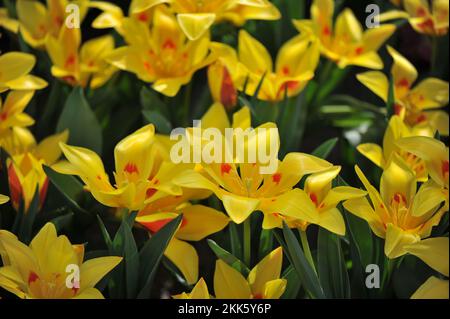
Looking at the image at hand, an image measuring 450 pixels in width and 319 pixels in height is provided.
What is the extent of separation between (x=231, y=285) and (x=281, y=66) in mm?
579

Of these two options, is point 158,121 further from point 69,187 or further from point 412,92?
point 412,92

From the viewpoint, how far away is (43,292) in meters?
1.29

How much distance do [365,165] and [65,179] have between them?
1.96 ft

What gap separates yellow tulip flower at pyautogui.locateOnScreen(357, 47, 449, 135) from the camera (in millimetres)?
1726

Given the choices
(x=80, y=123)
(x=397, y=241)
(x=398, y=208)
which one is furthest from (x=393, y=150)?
(x=80, y=123)

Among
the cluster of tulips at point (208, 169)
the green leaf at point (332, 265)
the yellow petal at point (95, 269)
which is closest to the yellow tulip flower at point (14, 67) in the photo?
A: the cluster of tulips at point (208, 169)

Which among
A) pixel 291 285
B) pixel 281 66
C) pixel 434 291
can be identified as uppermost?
pixel 281 66

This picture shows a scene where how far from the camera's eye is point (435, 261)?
1.17 m

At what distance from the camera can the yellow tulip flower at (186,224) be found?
1.39 m

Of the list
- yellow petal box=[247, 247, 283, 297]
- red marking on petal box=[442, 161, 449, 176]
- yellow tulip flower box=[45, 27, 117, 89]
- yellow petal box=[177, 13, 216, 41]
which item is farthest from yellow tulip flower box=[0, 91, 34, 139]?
red marking on petal box=[442, 161, 449, 176]

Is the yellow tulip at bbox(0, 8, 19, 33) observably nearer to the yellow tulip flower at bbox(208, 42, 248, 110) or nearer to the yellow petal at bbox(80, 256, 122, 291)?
the yellow tulip flower at bbox(208, 42, 248, 110)

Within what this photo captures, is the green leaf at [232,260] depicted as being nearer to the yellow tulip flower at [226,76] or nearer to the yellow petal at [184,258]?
the yellow petal at [184,258]

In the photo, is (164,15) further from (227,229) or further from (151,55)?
(227,229)

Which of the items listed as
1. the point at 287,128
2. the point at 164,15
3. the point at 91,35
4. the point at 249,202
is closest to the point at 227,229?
the point at 287,128
